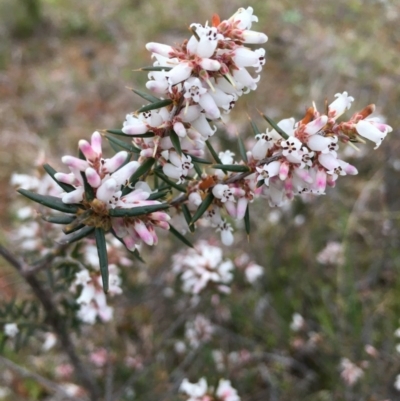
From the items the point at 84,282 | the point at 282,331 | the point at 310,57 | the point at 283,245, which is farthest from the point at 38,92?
the point at 84,282

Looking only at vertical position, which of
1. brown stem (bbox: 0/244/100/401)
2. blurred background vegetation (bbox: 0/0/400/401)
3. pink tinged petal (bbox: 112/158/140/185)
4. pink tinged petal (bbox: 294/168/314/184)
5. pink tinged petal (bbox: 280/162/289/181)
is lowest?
pink tinged petal (bbox: 294/168/314/184)

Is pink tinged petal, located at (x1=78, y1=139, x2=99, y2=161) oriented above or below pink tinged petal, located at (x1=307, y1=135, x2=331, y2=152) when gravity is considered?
above

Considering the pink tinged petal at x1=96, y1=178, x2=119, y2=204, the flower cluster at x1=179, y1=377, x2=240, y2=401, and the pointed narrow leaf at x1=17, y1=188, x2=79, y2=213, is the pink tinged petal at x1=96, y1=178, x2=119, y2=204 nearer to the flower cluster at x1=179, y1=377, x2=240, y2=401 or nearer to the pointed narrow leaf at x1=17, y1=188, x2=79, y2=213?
the pointed narrow leaf at x1=17, y1=188, x2=79, y2=213

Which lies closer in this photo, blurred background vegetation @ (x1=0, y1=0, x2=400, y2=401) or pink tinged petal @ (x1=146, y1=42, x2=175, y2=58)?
pink tinged petal @ (x1=146, y1=42, x2=175, y2=58)

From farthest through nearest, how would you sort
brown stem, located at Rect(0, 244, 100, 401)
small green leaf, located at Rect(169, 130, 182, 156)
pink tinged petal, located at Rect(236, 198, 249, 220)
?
brown stem, located at Rect(0, 244, 100, 401)
pink tinged petal, located at Rect(236, 198, 249, 220)
small green leaf, located at Rect(169, 130, 182, 156)

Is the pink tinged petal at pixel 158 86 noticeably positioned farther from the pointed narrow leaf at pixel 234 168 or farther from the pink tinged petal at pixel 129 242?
the pink tinged petal at pixel 129 242

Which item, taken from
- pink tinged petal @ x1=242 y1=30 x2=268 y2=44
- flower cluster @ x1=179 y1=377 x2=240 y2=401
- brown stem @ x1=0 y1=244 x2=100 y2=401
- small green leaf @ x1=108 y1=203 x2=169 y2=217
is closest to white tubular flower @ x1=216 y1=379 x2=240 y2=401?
flower cluster @ x1=179 y1=377 x2=240 y2=401

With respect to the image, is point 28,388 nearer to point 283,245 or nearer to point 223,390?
point 223,390
